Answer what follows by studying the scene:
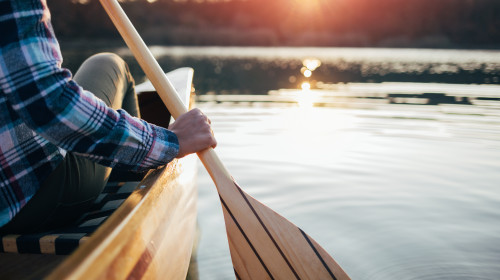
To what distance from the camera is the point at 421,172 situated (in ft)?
11.1

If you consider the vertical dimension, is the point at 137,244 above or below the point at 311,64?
below

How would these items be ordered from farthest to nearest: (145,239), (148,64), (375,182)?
(375,182) < (148,64) < (145,239)

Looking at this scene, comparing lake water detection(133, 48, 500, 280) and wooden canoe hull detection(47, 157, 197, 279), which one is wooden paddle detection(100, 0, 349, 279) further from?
lake water detection(133, 48, 500, 280)

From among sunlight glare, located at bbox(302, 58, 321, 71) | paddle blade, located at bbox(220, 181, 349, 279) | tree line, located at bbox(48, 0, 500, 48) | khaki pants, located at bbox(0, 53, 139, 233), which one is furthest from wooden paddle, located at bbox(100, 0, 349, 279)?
tree line, located at bbox(48, 0, 500, 48)

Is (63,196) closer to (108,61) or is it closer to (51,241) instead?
(51,241)

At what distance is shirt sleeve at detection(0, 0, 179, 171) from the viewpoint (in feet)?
2.82

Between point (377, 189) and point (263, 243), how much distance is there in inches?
68.7

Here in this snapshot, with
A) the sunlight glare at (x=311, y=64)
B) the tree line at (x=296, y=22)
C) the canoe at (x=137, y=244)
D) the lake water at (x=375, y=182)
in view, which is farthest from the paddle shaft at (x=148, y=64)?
the tree line at (x=296, y=22)

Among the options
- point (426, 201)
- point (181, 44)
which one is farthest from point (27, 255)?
point (181, 44)

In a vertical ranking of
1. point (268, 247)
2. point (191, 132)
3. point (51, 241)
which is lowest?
point (268, 247)

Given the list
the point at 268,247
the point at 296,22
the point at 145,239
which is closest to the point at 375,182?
the point at 268,247

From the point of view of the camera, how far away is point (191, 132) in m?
1.31

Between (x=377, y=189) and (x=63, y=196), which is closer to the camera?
(x=63, y=196)

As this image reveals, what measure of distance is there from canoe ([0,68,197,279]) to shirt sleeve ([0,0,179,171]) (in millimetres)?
152
